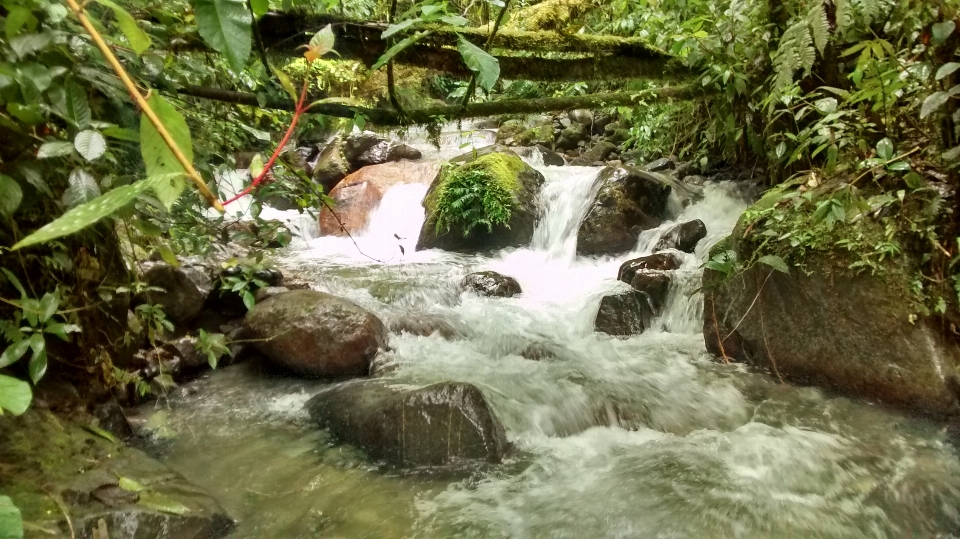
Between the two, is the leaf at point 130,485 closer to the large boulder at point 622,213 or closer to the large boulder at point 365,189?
the large boulder at point 622,213

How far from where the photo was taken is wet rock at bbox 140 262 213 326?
153 inches

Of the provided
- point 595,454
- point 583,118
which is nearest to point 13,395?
point 595,454

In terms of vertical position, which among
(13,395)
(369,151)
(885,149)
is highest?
(369,151)

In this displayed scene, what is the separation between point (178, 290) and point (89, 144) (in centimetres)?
296

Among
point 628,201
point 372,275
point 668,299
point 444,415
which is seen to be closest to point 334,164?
point 372,275

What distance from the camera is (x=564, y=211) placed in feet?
24.3

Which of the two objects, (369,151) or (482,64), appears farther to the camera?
(369,151)

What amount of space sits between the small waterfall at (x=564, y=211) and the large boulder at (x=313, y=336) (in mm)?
3496

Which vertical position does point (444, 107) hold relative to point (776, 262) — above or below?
above

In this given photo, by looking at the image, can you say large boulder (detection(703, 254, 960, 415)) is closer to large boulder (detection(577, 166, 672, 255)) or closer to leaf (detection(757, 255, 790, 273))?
leaf (detection(757, 255, 790, 273))

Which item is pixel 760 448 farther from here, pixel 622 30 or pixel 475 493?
pixel 622 30

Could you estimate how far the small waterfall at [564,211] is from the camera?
23.2 ft

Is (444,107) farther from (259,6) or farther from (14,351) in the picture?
(14,351)

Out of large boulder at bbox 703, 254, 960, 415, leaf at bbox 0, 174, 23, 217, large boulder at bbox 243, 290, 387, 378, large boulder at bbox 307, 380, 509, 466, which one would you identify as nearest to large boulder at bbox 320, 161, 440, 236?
large boulder at bbox 243, 290, 387, 378
